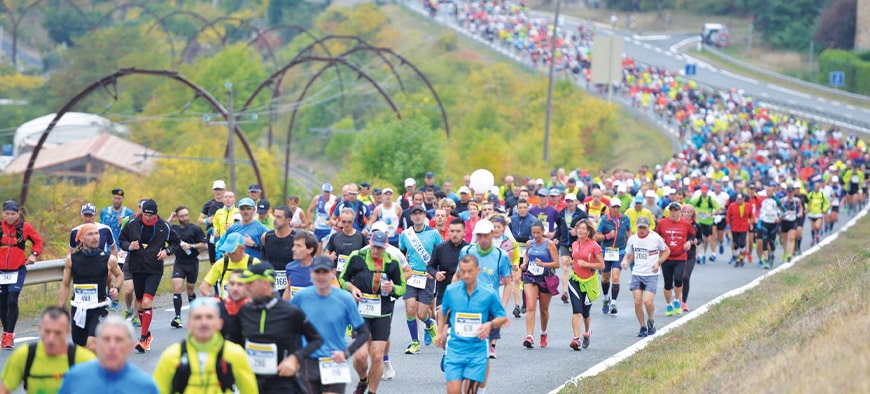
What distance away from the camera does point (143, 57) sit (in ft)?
350

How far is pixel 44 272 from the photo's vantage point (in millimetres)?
19641

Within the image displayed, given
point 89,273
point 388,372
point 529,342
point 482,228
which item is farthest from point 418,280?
point 89,273

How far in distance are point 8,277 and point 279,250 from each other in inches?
128

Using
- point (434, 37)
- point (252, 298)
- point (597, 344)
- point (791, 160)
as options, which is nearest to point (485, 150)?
point (791, 160)

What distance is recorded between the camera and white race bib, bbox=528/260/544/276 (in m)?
17.4

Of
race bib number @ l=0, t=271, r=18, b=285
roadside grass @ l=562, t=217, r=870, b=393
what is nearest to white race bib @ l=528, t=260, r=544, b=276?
roadside grass @ l=562, t=217, r=870, b=393

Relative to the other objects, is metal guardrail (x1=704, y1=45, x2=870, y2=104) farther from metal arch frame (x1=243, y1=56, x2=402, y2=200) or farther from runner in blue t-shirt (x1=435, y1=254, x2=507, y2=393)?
runner in blue t-shirt (x1=435, y1=254, x2=507, y2=393)

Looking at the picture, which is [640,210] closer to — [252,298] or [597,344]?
[597,344]

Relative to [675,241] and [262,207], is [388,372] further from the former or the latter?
[675,241]

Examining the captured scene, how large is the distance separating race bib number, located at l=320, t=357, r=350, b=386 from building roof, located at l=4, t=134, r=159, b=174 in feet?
213

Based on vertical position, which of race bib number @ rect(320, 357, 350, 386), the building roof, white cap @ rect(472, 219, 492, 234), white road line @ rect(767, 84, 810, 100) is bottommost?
the building roof

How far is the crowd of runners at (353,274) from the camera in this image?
29.0 feet

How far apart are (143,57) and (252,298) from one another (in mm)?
99774

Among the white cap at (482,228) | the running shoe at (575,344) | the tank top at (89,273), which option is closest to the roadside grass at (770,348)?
the running shoe at (575,344)
